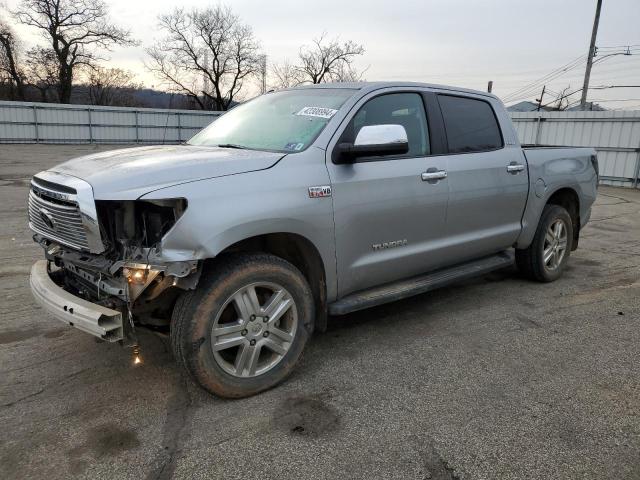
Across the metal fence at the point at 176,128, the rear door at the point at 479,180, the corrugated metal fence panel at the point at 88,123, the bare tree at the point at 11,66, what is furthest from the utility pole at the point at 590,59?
the bare tree at the point at 11,66

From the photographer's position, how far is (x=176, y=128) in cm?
3016

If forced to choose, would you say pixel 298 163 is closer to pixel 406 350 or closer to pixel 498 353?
pixel 406 350

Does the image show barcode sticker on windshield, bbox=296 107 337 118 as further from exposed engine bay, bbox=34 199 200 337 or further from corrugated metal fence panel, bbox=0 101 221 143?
corrugated metal fence panel, bbox=0 101 221 143

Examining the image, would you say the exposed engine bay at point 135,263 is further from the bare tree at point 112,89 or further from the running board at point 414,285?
the bare tree at point 112,89

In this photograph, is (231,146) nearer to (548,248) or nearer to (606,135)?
(548,248)

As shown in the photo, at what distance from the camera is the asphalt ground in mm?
2502

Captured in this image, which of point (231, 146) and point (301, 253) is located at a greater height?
point (231, 146)

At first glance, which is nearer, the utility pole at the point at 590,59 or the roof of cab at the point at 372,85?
the roof of cab at the point at 372,85

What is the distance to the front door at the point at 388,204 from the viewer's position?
11.2 ft

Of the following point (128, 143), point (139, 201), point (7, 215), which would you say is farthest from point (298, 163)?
point (128, 143)

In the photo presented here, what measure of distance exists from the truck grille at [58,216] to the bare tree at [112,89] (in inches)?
1909

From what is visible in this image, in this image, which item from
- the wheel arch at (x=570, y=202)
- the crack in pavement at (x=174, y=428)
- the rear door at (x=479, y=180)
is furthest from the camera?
the wheel arch at (x=570, y=202)

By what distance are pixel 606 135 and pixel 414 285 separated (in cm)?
1489

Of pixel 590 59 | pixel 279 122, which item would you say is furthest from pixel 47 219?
pixel 590 59
